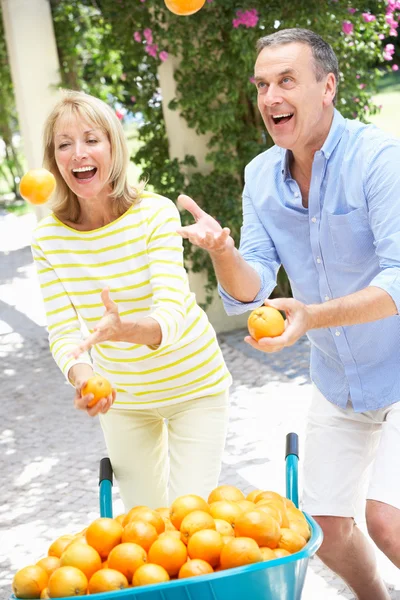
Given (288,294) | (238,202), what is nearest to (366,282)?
(238,202)

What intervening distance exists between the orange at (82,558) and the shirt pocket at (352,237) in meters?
1.25

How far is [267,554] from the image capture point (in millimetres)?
2160

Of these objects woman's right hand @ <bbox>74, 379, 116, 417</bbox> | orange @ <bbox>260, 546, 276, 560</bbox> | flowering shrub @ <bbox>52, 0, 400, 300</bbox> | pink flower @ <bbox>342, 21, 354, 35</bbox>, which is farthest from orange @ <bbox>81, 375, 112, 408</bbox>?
pink flower @ <bbox>342, 21, 354, 35</bbox>

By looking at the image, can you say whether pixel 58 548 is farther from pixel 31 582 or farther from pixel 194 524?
Result: pixel 194 524

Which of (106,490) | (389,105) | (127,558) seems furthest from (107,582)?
(389,105)

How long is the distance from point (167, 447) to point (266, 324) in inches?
38.1

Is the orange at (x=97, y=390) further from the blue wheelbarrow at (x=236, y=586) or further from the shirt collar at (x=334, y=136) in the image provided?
the shirt collar at (x=334, y=136)

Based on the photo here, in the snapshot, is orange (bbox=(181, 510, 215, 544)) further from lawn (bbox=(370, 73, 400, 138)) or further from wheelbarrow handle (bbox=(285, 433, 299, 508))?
lawn (bbox=(370, 73, 400, 138))

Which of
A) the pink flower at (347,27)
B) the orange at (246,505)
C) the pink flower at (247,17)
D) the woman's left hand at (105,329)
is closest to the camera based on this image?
the orange at (246,505)

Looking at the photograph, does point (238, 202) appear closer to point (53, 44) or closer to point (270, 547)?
point (53, 44)

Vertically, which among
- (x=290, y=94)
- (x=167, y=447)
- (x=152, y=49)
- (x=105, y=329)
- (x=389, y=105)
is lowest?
(x=389, y=105)

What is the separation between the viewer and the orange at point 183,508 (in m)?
2.33

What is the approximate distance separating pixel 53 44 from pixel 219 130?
2.76m

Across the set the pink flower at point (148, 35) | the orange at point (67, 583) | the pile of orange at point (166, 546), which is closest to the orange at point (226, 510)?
the pile of orange at point (166, 546)
